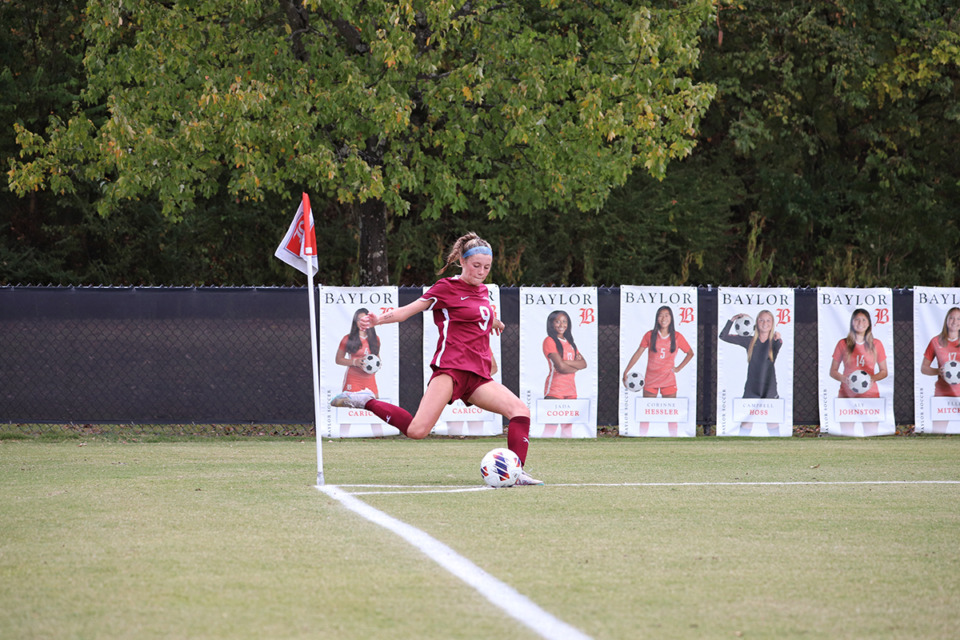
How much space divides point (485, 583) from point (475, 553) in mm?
736

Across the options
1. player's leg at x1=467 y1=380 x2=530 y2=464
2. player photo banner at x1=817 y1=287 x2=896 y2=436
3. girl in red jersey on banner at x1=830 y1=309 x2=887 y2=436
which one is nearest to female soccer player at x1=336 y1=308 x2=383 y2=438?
player's leg at x1=467 y1=380 x2=530 y2=464

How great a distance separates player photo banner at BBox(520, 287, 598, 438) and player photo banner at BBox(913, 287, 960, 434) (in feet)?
15.1

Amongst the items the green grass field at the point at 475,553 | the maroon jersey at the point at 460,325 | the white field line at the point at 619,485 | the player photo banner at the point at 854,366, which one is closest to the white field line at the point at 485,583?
the green grass field at the point at 475,553

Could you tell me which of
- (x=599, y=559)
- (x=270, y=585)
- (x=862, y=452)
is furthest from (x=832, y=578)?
(x=862, y=452)

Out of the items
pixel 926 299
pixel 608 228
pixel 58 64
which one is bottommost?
pixel 926 299

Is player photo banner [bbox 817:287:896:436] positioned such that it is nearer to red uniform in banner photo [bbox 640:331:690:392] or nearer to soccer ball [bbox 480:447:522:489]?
red uniform in banner photo [bbox 640:331:690:392]

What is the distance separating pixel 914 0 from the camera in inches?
939

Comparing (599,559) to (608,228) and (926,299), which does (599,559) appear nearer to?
(926,299)

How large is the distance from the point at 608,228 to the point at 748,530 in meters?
19.3

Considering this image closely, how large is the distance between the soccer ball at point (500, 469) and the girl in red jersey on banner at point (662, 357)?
21.0 feet

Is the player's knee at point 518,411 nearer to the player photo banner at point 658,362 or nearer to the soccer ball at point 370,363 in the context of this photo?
the soccer ball at point 370,363

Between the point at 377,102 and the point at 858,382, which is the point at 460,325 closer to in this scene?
the point at 377,102

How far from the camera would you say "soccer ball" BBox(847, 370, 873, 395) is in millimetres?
15281

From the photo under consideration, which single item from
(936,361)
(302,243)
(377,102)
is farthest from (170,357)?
(936,361)
